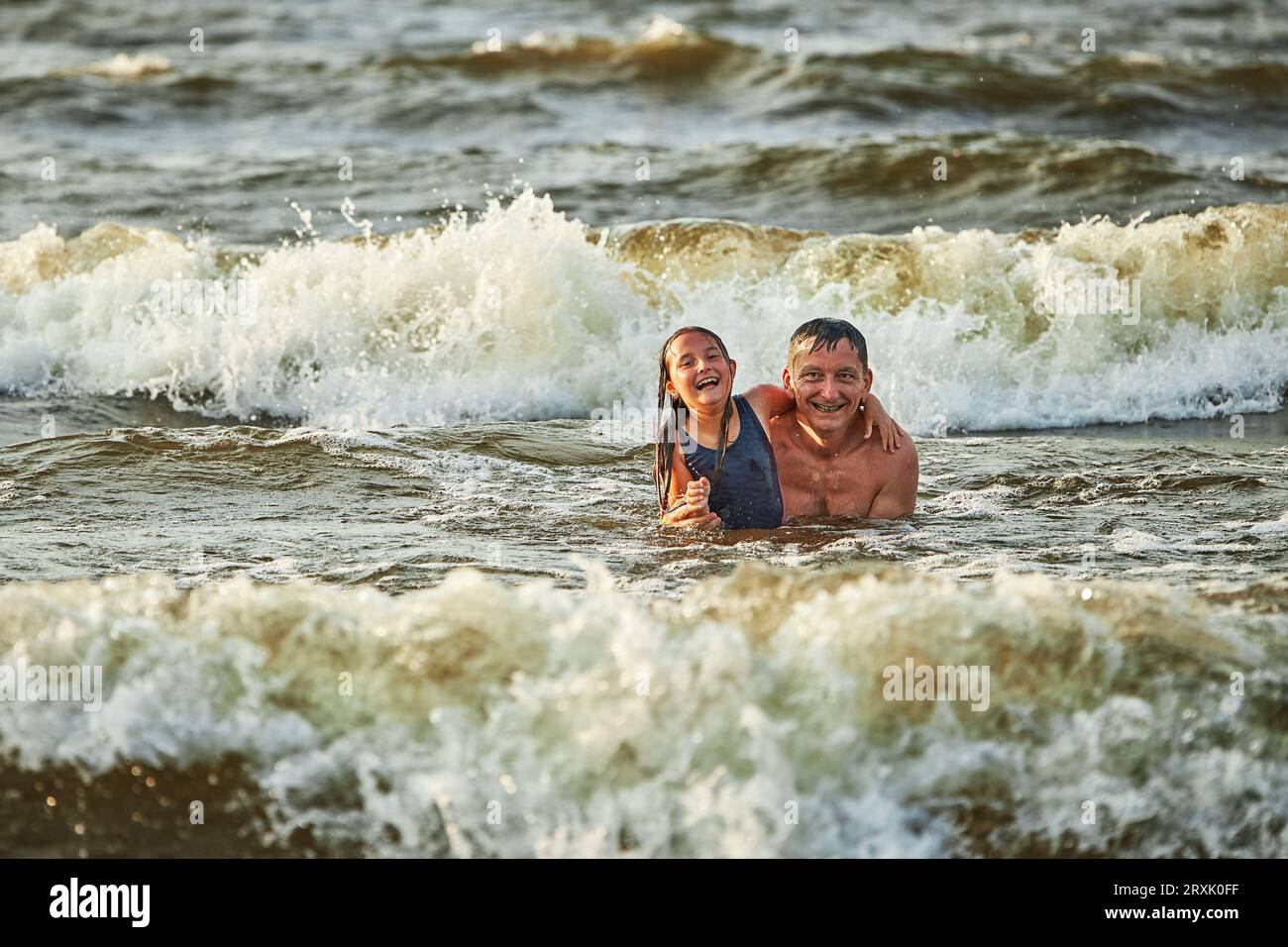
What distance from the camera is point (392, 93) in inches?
713

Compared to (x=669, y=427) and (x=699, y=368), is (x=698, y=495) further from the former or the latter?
(x=699, y=368)

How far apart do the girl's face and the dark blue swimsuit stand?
248 mm

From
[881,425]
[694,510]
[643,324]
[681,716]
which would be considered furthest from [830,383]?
[643,324]

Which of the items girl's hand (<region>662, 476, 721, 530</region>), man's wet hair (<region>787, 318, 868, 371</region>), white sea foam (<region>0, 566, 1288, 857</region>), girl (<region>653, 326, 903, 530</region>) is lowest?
white sea foam (<region>0, 566, 1288, 857</region>)

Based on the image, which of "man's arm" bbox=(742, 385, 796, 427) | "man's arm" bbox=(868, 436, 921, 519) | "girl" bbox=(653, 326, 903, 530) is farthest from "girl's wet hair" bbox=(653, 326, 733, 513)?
"man's arm" bbox=(868, 436, 921, 519)

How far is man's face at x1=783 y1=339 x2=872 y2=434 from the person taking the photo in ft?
21.2

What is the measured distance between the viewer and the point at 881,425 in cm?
661

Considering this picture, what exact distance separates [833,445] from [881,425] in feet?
0.76

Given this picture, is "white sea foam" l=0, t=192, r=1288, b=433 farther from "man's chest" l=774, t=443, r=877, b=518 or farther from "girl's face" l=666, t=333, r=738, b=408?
"girl's face" l=666, t=333, r=738, b=408
